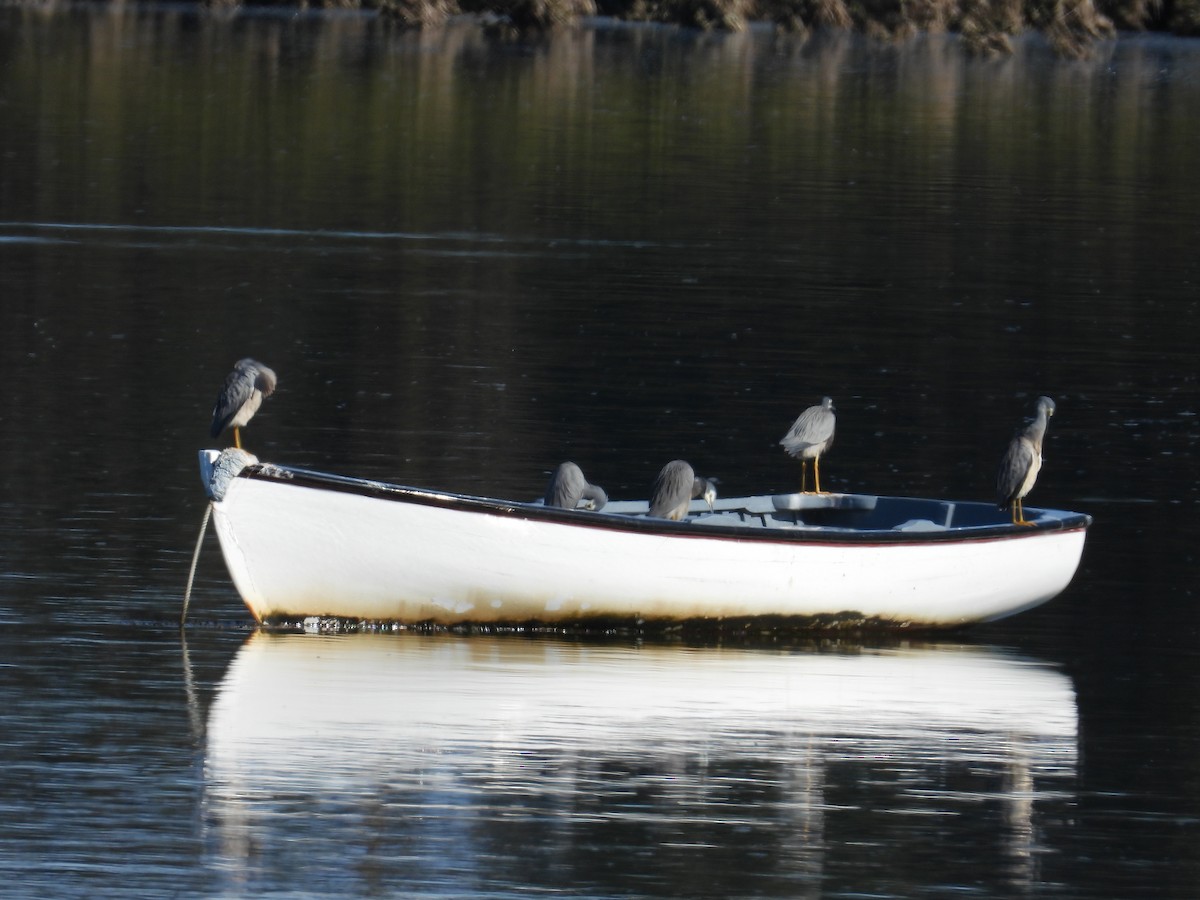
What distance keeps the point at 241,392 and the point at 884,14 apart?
78624mm

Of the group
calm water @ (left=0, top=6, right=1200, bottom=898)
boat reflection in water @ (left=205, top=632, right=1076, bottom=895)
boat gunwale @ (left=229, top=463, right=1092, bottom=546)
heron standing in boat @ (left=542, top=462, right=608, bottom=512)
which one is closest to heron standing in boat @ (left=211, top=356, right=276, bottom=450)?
boat gunwale @ (left=229, top=463, right=1092, bottom=546)

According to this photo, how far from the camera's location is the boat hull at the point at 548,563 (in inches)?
586

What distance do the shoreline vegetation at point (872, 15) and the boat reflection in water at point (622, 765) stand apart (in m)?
73.8

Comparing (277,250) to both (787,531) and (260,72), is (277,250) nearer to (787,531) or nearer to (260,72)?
(787,531)

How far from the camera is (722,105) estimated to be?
63.3 metres

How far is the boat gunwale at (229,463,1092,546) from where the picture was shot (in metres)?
14.8

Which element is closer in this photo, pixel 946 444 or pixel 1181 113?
pixel 946 444

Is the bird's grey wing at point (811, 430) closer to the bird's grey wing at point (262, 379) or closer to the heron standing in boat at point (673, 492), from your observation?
the heron standing in boat at point (673, 492)

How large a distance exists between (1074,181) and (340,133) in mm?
15403

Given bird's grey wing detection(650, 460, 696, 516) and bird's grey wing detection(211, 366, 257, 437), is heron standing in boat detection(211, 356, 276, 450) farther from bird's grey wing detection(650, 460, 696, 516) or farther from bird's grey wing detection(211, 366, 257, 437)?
bird's grey wing detection(650, 460, 696, 516)

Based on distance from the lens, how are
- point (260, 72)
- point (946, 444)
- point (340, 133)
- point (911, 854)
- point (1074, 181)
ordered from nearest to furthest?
point (911, 854), point (946, 444), point (1074, 181), point (340, 133), point (260, 72)

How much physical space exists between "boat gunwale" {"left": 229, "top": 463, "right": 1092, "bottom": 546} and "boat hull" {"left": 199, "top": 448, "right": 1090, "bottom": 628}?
0.03ft

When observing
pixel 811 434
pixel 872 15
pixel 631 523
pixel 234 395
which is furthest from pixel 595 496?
pixel 872 15

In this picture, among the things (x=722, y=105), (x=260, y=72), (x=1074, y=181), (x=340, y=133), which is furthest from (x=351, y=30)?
(x=1074, y=181)
